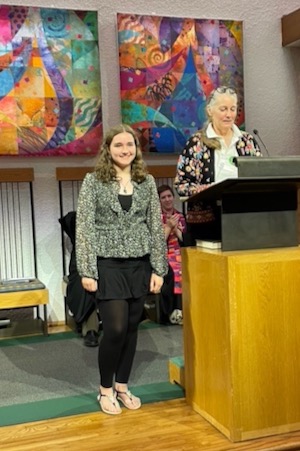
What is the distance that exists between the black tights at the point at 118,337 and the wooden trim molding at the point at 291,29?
A: 305cm

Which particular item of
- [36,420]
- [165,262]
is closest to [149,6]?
[165,262]

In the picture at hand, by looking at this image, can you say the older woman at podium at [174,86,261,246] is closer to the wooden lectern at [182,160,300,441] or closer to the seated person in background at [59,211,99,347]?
the wooden lectern at [182,160,300,441]

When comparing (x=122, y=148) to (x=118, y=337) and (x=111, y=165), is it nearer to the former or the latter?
(x=111, y=165)

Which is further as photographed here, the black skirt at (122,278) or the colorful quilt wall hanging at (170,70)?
the colorful quilt wall hanging at (170,70)

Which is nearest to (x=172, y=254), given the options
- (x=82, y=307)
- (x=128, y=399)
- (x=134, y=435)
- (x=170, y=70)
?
(x=82, y=307)

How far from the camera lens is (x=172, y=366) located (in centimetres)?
274

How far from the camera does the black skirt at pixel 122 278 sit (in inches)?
91.8

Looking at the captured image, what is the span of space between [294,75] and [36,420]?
143 inches

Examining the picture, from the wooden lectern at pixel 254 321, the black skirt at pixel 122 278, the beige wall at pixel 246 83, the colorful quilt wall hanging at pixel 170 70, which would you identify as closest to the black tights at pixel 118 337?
the black skirt at pixel 122 278

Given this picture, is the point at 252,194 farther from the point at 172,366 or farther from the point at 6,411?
the point at 6,411

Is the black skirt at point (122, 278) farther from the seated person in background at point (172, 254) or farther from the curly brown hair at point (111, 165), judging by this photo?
the seated person in background at point (172, 254)

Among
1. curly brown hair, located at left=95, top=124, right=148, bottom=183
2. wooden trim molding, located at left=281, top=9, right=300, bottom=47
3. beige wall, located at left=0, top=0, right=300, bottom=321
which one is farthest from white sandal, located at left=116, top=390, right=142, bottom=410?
wooden trim molding, located at left=281, top=9, right=300, bottom=47

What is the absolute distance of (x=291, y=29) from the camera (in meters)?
4.61

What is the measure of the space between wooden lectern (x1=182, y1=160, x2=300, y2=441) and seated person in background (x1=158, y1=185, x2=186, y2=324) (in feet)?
6.28
